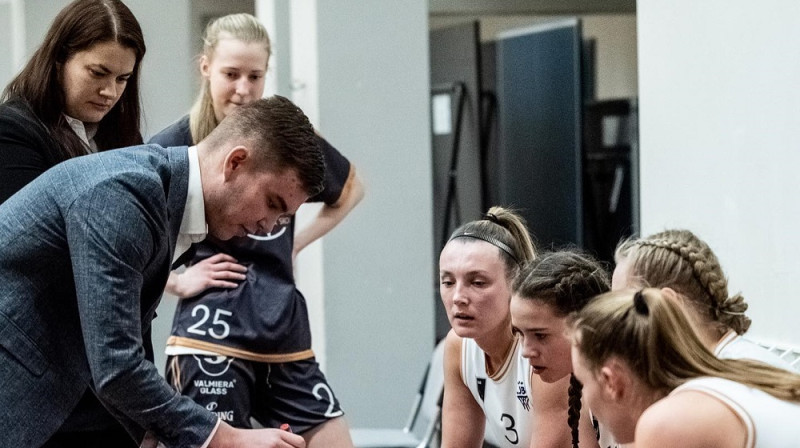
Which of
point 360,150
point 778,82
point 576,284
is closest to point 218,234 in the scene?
point 576,284

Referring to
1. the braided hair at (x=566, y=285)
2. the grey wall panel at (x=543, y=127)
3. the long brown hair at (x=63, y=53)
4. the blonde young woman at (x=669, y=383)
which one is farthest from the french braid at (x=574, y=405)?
the grey wall panel at (x=543, y=127)

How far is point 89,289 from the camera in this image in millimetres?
1736

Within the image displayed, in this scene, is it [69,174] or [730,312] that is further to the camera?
[730,312]

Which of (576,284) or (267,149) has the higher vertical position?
(267,149)

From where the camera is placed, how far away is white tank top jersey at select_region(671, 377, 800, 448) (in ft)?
5.07

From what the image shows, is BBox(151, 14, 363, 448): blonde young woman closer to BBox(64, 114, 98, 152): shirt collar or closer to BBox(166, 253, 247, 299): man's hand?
BBox(166, 253, 247, 299): man's hand

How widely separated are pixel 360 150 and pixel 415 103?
270 millimetres

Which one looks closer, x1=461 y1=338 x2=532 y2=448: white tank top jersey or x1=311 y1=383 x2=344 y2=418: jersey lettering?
x1=461 y1=338 x2=532 y2=448: white tank top jersey

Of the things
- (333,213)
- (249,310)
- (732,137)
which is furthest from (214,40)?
(732,137)

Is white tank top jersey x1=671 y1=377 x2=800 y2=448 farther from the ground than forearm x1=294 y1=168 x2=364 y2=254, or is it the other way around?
forearm x1=294 y1=168 x2=364 y2=254

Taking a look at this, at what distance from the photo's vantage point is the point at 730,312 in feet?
6.99

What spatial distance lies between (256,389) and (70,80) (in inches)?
35.5

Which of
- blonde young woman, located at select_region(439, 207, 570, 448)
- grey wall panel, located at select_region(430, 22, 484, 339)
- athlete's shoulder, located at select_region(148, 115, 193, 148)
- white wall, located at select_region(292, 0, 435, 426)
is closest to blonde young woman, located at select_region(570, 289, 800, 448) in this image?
blonde young woman, located at select_region(439, 207, 570, 448)

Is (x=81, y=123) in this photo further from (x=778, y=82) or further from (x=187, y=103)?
(x=187, y=103)
